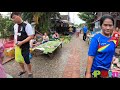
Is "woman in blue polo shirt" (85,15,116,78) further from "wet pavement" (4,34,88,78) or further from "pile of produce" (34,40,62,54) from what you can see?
"pile of produce" (34,40,62,54)

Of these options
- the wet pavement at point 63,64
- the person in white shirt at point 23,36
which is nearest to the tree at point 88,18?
the wet pavement at point 63,64

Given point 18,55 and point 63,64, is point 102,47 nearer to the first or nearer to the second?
point 18,55

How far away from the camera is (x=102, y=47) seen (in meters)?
1.62

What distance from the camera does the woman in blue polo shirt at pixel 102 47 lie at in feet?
5.28

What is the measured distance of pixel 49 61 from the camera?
3.47m

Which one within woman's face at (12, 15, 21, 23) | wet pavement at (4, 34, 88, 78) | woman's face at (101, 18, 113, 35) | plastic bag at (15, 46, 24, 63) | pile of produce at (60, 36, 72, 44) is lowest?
wet pavement at (4, 34, 88, 78)

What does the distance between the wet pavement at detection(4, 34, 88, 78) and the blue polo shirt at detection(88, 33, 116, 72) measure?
3.95 feet

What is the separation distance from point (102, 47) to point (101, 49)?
2 centimetres

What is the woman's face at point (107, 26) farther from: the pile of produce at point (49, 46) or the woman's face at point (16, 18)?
the pile of produce at point (49, 46)

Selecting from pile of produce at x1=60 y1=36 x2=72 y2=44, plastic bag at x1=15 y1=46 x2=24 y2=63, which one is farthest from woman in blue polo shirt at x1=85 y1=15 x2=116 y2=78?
pile of produce at x1=60 y1=36 x2=72 y2=44

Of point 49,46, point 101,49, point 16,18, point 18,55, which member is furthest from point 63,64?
point 101,49

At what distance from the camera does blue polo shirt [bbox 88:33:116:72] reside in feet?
5.27

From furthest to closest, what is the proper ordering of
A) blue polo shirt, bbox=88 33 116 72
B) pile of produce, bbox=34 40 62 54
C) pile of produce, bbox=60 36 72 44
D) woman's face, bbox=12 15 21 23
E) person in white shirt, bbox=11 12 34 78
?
pile of produce, bbox=60 36 72 44, pile of produce, bbox=34 40 62 54, person in white shirt, bbox=11 12 34 78, woman's face, bbox=12 15 21 23, blue polo shirt, bbox=88 33 116 72
